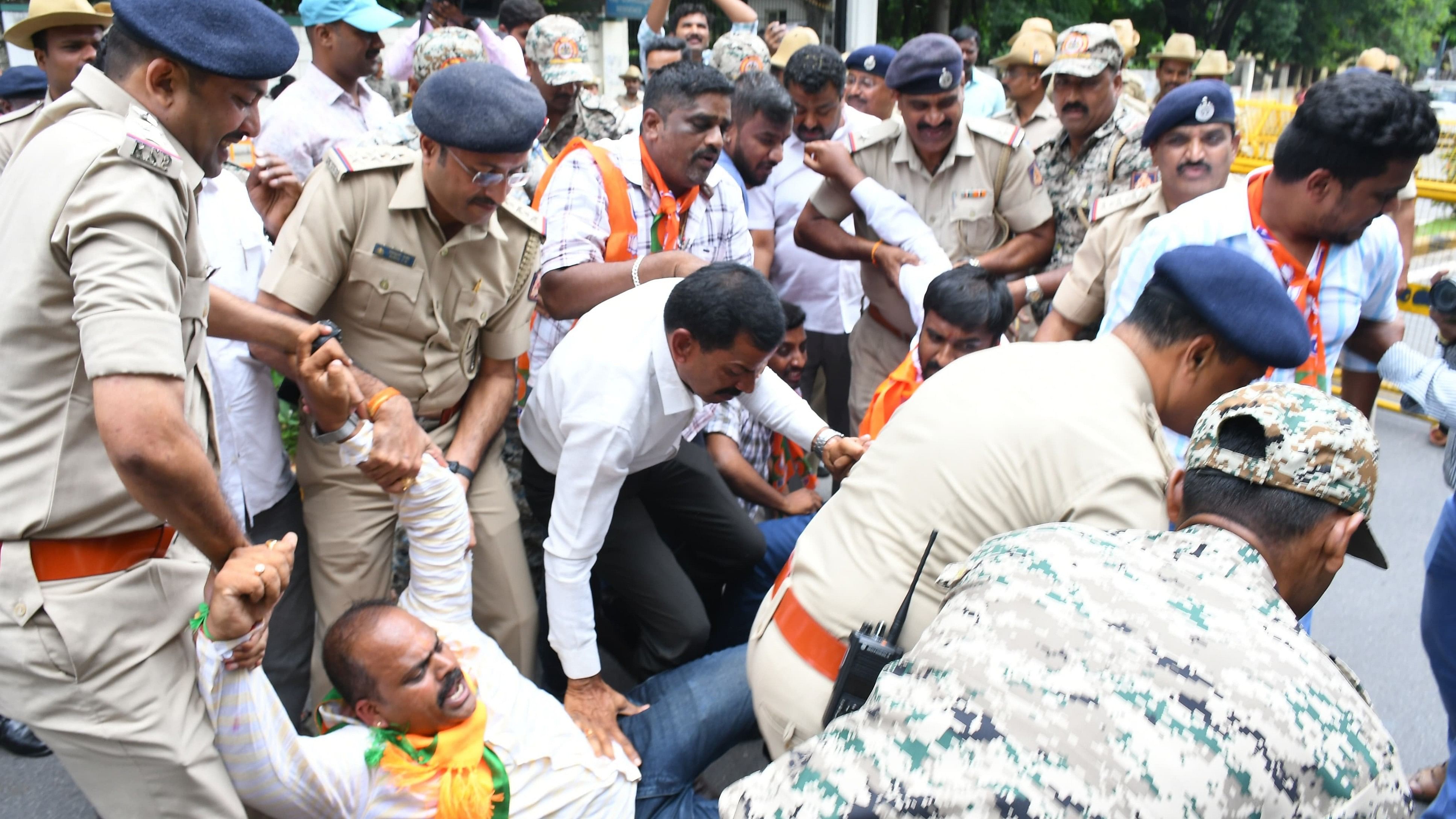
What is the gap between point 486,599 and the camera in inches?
112

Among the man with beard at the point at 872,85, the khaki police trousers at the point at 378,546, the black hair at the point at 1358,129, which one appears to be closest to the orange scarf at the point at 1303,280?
the black hair at the point at 1358,129

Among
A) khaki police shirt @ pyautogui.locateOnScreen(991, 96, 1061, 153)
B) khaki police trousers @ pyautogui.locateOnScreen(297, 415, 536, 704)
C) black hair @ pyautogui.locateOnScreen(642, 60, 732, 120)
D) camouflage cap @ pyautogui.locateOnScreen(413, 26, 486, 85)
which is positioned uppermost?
camouflage cap @ pyautogui.locateOnScreen(413, 26, 486, 85)

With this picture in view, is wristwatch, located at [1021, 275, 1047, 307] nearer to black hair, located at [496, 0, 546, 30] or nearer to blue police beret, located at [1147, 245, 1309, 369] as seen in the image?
blue police beret, located at [1147, 245, 1309, 369]

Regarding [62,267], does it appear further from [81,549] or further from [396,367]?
[396,367]

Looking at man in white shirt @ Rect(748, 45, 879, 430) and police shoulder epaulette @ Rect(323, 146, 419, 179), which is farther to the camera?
man in white shirt @ Rect(748, 45, 879, 430)

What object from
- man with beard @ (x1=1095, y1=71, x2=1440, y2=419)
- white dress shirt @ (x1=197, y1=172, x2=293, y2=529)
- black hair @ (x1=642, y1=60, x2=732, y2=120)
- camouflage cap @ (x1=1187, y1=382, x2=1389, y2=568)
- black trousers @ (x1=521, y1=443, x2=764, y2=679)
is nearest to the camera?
camouflage cap @ (x1=1187, y1=382, x2=1389, y2=568)

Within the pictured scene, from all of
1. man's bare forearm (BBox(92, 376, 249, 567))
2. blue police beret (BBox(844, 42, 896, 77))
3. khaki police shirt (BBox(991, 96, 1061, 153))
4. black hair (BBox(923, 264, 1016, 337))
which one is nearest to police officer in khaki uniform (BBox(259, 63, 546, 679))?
man's bare forearm (BBox(92, 376, 249, 567))

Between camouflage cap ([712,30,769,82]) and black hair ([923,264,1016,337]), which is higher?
camouflage cap ([712,30,769,82])

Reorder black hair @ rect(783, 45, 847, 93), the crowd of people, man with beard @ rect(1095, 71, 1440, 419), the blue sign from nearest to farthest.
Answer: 1. the crowd of people
2. man with beard @ rect(1095, 71, 1440, 419)
3. black hair @ rect(783, 45, 847, 93)
4. the blue sign

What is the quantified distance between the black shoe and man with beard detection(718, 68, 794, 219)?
9.62 feet

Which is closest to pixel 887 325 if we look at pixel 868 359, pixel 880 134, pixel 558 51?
pixel 868 359

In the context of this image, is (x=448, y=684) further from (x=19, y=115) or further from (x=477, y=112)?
(x=19, y=115)

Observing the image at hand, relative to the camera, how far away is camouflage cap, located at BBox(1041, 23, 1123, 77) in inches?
157

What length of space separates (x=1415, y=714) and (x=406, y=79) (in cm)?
571
